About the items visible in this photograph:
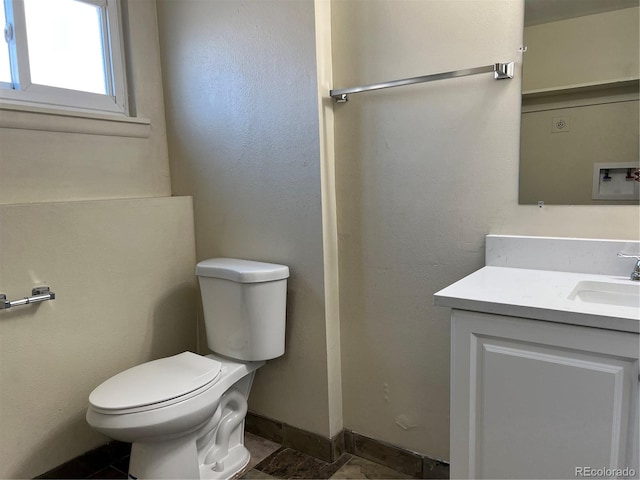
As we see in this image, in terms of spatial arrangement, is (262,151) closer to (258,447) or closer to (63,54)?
(63,54)

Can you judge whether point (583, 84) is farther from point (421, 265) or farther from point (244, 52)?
point (244, 52)

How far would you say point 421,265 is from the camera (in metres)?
1.55

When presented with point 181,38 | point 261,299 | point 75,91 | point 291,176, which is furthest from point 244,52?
point 261,299

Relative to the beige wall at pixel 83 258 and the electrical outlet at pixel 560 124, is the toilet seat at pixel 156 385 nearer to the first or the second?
the beige wall at pixel 83 258

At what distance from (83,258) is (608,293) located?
164cm

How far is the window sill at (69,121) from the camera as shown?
1.55 meters

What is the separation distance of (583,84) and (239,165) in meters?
1.18

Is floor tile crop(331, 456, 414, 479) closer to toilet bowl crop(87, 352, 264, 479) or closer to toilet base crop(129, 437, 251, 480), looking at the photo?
toilet bowl crop(87, 352, 264, 479)

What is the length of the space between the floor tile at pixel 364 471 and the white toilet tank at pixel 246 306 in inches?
18.7

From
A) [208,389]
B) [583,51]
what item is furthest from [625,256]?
[208,389]

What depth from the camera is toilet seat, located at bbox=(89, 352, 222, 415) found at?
53.0 inches

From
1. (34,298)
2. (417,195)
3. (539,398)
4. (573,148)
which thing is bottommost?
(539,398)

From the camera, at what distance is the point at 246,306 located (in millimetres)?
1645

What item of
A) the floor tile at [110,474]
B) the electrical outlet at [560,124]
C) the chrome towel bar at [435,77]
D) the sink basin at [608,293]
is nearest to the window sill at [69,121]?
the chrome towel bar at [435,77]
